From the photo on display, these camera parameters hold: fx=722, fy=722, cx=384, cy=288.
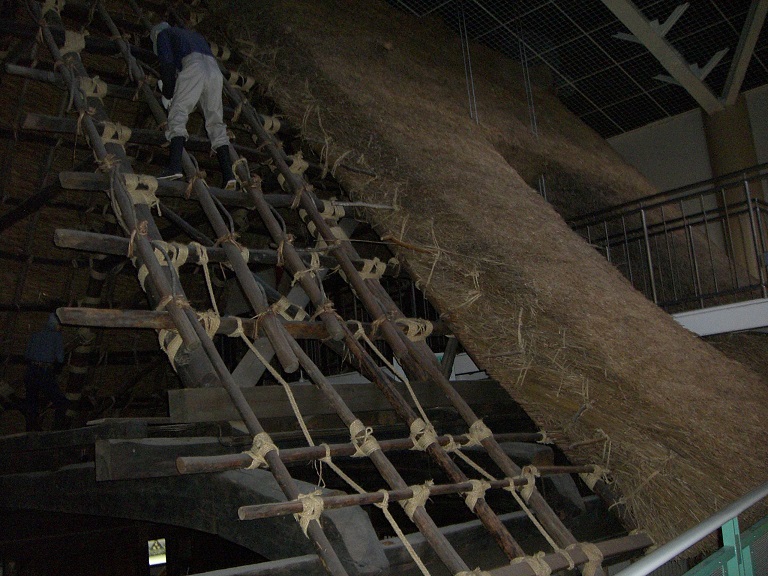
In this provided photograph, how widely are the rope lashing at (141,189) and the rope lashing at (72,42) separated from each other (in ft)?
3.67

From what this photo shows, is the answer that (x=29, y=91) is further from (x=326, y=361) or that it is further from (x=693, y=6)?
(x=693, y=6)

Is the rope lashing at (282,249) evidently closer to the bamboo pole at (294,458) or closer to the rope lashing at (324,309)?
the rope lashing at (324,309)

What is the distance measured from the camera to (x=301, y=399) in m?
2.75

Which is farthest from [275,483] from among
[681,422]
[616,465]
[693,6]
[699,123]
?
[699,123]

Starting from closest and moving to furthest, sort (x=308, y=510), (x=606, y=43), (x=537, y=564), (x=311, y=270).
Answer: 1. (x=308, y=510)
2. (x=537, y=564)
3. (x=311, y=270)
4. (x=606, y=43)

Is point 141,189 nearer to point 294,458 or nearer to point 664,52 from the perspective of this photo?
point 294,458

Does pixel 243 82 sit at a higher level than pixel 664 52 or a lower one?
lower

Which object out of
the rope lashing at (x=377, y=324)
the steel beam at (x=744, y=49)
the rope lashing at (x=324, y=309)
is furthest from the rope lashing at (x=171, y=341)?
the steel beam at (x=744, y=49)

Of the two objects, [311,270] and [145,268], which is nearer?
[145,268]

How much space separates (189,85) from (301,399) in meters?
1.73

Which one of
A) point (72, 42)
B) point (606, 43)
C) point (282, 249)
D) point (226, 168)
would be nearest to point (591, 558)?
point (282, 249)

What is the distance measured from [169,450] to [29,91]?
3206 millimetres

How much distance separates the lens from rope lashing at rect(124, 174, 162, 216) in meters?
2.99

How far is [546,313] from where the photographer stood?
3039 millimetres
